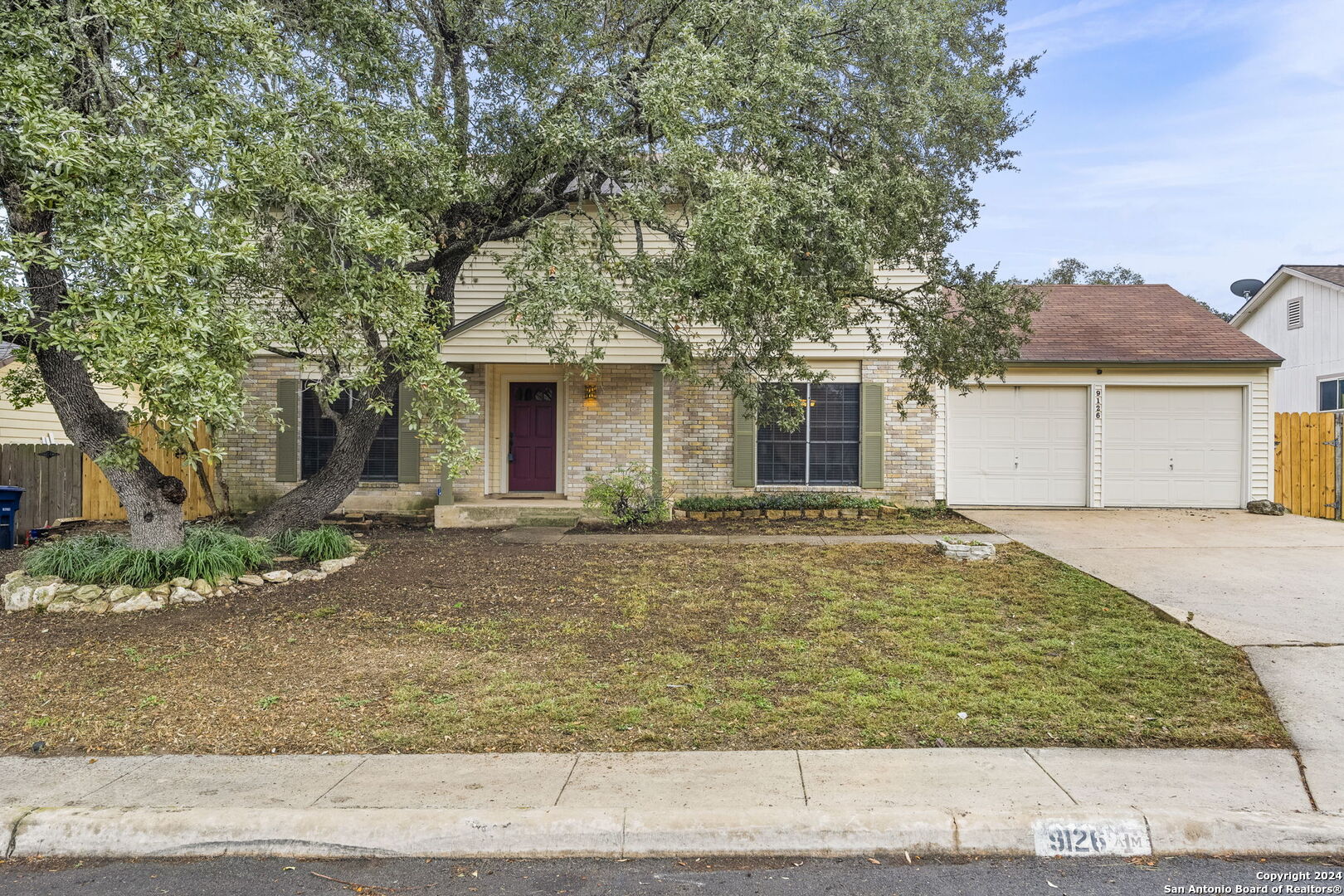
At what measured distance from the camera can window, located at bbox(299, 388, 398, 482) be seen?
1249cm

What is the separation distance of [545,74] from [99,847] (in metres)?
7.77

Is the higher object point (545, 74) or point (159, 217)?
point (545, 74)

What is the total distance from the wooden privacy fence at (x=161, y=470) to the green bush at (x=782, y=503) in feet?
24.3

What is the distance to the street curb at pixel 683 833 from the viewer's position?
10.4ft

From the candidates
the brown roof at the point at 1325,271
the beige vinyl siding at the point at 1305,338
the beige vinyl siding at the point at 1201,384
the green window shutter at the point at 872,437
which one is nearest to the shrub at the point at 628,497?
the green window shutter at the point at 872,437

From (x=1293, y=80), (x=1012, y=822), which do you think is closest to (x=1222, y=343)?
(x=1293, y=80)

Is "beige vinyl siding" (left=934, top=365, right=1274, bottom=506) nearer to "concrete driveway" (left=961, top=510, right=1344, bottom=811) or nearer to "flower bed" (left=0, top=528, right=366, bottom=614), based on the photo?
"concrete driveway" (left=961, top=510, right=1344, bottom=811)

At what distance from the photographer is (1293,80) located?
15023 mm

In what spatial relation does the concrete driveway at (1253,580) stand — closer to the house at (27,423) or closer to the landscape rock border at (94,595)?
the landscape rock border at (94,595)

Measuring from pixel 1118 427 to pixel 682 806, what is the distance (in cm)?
1248

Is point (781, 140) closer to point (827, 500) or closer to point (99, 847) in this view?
point (827, 500)

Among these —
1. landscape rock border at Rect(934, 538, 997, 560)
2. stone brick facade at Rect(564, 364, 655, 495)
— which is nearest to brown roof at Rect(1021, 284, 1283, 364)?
landscape rock border at Rect(934, 538, 997, 560)

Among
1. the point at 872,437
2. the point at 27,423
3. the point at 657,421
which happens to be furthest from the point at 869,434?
the point at 27,423

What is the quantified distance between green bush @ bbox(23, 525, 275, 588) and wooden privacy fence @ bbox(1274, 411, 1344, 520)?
15865 mm
